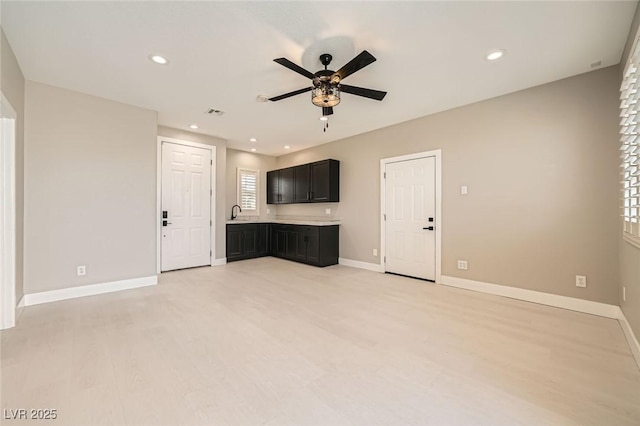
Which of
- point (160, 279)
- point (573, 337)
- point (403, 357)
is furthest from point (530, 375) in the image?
point (160, 279)

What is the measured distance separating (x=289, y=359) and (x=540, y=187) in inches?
140

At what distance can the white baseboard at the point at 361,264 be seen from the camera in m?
5.20

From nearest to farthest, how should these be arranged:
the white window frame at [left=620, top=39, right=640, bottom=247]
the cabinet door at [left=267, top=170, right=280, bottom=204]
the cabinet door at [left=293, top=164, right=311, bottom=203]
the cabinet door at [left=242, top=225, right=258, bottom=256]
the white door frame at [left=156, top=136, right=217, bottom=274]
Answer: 1. the white window frame at [left=620, top=39, right=640, bottom=247]
2. the white door frame at [left=156, top=136, right=217, bottom=274]
3. the cabinet door at [left=293, top=164, right=311, bottom=203]
4. the cabinet door at [left=242, top=225, right=258, bottom=256]
5. the cabinet door at [left=267, top=170, right=280, bottom=204]

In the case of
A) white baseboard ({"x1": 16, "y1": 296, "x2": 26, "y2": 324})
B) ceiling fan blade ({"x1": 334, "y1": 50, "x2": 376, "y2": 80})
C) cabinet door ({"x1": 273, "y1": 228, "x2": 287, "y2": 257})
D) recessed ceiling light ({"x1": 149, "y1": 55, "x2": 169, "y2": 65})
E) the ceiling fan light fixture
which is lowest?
white baseboard ({"x1": 16, "y1": 296, "x2": 26, "y2": 324})

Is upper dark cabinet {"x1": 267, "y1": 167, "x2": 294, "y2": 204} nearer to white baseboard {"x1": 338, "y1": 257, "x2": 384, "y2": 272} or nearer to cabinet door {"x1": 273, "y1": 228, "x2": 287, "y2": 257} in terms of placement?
cabinet door {"x1": 273, "y1": 228, "x2": 287, "y2": 257}

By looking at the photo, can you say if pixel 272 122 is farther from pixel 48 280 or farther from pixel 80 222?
pixel 48 280

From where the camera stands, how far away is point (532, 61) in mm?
2840

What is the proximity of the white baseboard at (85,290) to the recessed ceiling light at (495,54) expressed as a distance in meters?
5.26

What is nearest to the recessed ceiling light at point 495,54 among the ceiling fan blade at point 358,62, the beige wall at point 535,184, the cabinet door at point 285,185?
the beige wall at point 535,184

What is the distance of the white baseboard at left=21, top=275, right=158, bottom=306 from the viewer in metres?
3.31

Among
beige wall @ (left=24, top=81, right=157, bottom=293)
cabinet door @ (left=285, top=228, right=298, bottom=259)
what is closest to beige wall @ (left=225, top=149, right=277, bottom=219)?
cabinet door @ (left=285, top=228, right=298, bottom=259)

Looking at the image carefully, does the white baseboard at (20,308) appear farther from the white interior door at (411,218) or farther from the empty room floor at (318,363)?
the white interior door at (411,218)

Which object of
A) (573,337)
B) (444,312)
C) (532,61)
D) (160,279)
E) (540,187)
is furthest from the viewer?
(160,279)

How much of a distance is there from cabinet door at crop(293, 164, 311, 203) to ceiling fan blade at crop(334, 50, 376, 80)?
3.81 m
